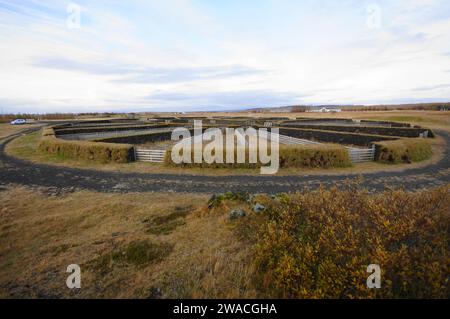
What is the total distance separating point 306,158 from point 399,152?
20.8 ft

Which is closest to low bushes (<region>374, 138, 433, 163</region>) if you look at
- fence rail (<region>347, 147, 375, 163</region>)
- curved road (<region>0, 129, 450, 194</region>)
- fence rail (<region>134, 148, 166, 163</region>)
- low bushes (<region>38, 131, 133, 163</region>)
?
fence rail (<region>347, 147, 375, 163</region>)

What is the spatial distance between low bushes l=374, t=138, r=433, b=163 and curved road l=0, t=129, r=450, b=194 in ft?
5.01

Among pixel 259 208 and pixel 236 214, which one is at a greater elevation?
pixel 259 208

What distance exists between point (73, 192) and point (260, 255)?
372 inches

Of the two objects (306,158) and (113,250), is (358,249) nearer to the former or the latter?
(113,250)

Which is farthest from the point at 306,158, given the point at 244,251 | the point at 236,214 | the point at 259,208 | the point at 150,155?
the point at 244,251

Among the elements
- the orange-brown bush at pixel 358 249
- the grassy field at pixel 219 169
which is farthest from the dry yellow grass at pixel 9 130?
the orange-brown bush at pixel 358 249

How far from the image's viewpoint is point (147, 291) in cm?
407

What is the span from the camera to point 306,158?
A: 565 inches

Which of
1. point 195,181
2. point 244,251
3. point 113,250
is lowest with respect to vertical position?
point 113,250

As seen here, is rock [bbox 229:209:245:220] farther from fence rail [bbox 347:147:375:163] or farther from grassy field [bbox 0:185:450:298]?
fence rail [bbox 347:147:375:163]

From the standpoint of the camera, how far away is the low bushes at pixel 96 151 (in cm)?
1555

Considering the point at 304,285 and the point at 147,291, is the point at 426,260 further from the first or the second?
the point at 147,291

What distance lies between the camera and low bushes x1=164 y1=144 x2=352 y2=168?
46.7 feet
